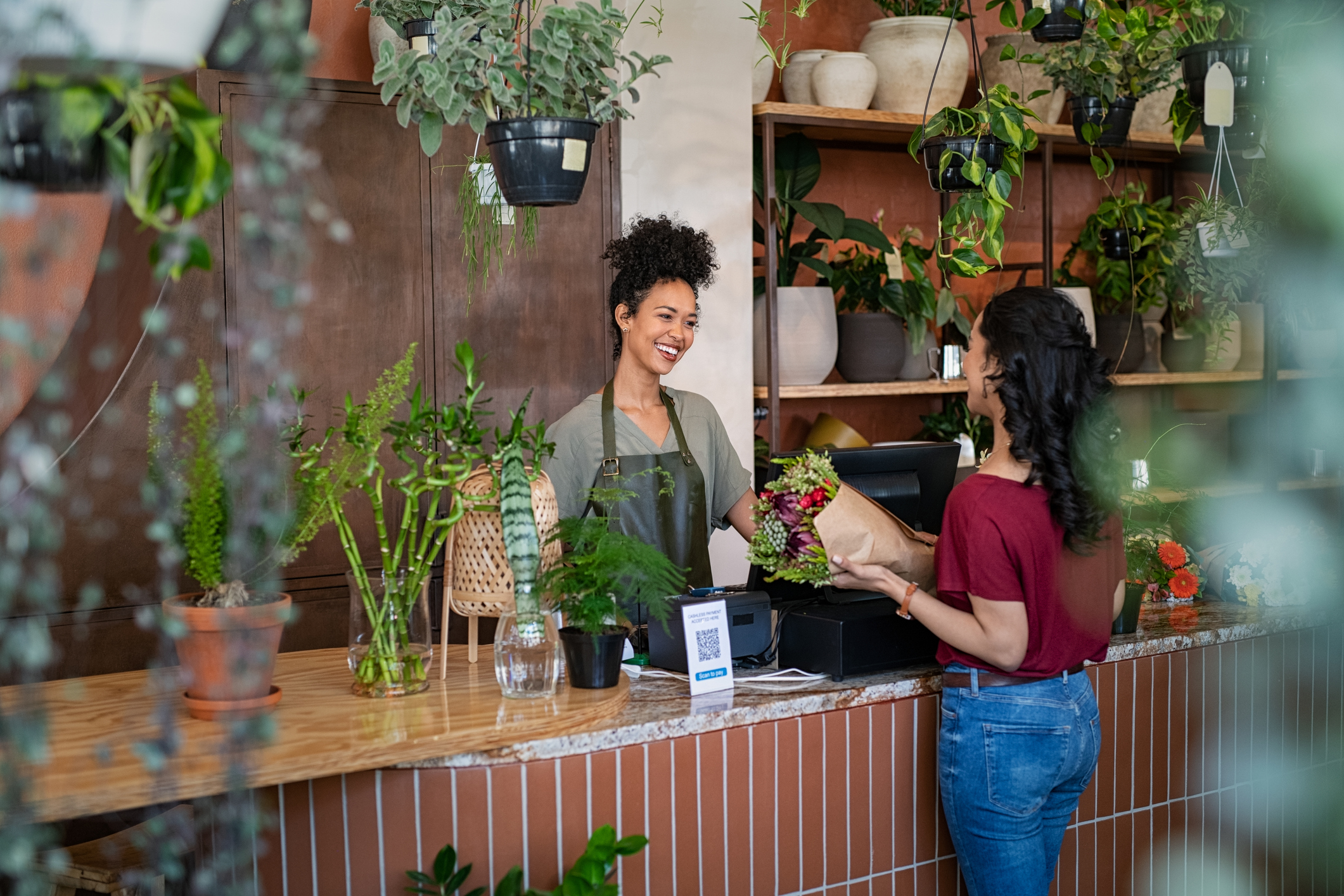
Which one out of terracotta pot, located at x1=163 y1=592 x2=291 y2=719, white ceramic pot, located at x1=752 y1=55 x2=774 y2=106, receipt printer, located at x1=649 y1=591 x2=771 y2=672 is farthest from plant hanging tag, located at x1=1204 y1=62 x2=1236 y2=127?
white ceramic pot, located at x1=752 y1=55 x2=774 y2=106

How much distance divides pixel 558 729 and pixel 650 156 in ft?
7.20

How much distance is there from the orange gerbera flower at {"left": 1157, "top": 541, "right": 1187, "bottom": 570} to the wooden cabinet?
1.56 meters

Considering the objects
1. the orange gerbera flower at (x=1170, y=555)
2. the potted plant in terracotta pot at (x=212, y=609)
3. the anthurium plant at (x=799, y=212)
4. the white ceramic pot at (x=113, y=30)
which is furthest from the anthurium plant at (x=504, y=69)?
the anthurium plant at (x=799, y=212)

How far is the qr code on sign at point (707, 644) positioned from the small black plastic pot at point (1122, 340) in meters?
2.73

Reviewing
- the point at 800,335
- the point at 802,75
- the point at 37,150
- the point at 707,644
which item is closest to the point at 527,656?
the point at 707,644

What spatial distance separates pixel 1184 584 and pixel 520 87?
1851 millimetres

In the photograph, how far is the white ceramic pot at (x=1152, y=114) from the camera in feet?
14.3

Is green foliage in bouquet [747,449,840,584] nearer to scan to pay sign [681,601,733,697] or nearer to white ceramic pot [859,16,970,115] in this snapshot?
scan to pay sign [681,601,733,697]

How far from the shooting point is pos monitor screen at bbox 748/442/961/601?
89.7 inches

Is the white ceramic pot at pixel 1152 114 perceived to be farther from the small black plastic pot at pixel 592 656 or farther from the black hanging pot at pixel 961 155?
the small black plastic pot at pixel 592 656

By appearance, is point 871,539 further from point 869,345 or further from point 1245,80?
point 869,345

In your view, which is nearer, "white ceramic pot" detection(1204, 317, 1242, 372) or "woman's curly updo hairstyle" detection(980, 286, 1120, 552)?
"woman's curly updo hairstyle" detection(980, 286, 1120, 552)

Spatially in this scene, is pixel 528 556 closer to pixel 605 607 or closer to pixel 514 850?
pixel 605 607

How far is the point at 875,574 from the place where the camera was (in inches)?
76.9
